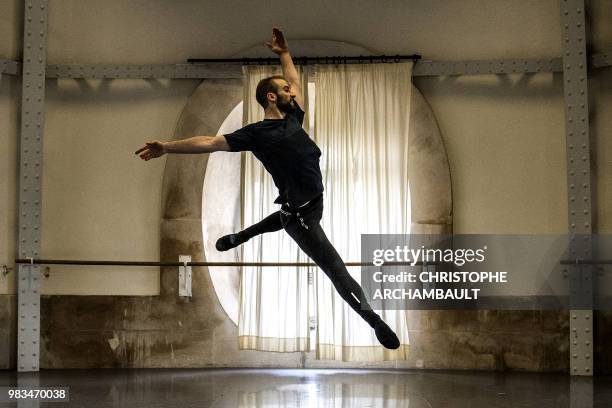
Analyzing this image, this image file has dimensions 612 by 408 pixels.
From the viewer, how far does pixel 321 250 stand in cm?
525

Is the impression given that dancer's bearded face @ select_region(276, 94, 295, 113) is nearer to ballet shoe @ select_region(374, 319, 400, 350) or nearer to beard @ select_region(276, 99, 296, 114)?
beard @ select_region(276, 99, 296, 114)

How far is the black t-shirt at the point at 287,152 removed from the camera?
17.0 ft

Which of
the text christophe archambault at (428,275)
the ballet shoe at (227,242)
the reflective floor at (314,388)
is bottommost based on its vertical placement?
the reflective floor at (314,388)

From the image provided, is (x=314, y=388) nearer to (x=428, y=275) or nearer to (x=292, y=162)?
(x=428, y=275)

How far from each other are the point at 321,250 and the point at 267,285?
3.40 metres

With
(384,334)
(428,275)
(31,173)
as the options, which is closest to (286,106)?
(384,334)

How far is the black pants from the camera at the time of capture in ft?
17.1

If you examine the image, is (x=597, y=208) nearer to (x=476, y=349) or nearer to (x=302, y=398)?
(x=476, y=349)

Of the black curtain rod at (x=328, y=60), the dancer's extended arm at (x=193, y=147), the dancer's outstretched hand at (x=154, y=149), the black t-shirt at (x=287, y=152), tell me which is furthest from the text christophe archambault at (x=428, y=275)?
the dancer's outstretched hand at (x=154, y=149)

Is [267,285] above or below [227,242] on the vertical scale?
below

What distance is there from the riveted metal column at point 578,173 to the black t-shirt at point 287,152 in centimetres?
403

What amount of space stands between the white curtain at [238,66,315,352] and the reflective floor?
322mm

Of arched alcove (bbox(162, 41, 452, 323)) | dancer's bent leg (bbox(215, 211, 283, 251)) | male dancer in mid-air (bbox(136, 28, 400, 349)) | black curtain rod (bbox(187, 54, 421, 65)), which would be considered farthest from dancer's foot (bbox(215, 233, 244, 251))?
black curtain rod (bbox(187, 54, 421, 65))

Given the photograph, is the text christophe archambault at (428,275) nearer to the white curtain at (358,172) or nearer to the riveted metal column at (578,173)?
the white curtain at (358,172)
